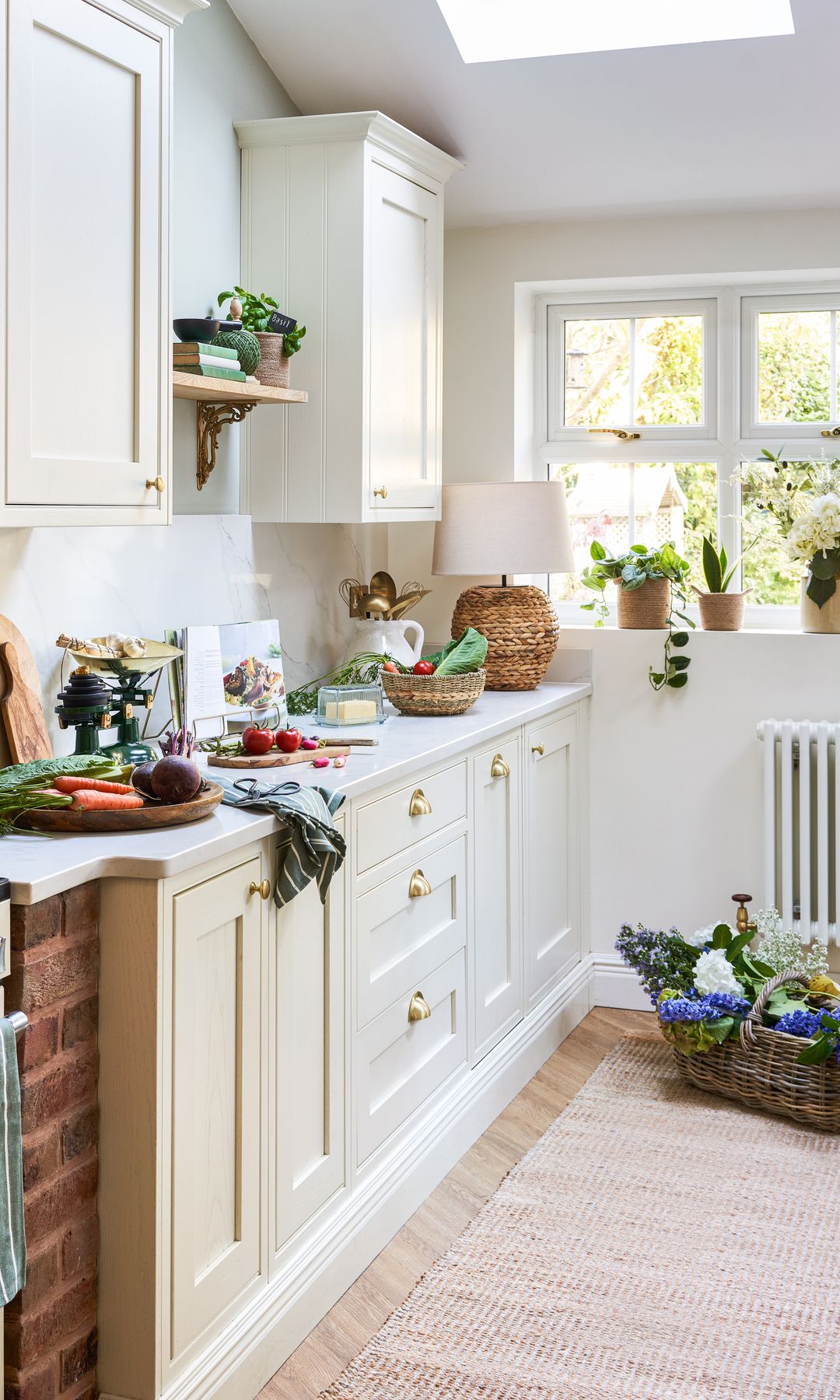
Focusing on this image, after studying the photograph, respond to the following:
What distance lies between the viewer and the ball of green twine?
2.71m

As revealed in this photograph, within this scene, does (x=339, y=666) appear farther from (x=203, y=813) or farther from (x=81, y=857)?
(x=81, y=857)

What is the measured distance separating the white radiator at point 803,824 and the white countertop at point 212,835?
1.01 metres

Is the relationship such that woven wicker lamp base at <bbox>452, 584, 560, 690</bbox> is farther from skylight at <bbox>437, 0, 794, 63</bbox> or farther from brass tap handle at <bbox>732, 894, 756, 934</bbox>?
skylight at <bbox>437, 0, 794, 63</bbox>

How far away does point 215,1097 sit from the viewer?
74.0 inches

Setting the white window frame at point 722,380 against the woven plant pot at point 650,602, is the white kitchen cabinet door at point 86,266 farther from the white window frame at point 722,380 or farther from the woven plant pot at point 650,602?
the white window frame at point 722,380

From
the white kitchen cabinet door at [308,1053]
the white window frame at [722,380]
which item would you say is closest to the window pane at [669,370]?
the white window frame at [722,380]

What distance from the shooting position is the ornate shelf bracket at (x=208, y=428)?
2898 millimetres

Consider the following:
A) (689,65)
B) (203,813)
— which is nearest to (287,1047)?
(203,813)

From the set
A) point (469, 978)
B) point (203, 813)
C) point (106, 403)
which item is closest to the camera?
point (203, 813)

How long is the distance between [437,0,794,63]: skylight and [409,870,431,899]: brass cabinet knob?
6.47 feet

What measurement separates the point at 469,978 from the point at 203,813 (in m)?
1.20

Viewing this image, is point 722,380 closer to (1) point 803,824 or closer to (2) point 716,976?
(1) point 803,824

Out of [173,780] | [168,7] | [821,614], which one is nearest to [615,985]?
[821,614]

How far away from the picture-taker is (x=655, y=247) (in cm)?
382
